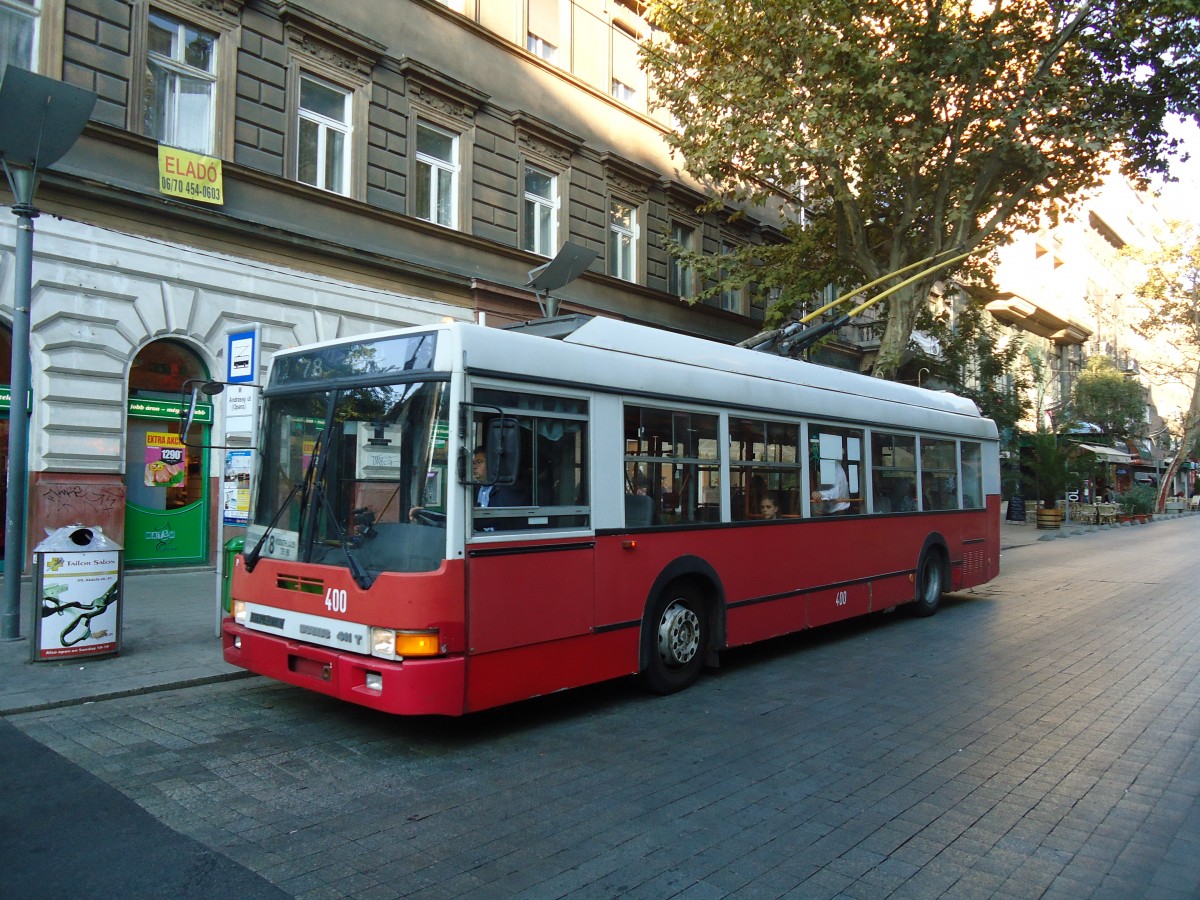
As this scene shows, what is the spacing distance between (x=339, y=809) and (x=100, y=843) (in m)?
1.05

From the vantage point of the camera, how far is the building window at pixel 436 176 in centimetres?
1598

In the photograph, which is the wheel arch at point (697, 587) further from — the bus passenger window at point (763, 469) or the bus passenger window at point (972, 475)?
the bus passenger window at point (972, 475)

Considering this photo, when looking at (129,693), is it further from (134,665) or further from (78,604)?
(78,604)

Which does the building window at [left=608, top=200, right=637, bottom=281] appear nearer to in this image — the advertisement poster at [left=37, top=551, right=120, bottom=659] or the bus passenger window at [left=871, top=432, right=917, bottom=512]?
the bus passenger window at [left=871, top=432, right=917, bottom=512]

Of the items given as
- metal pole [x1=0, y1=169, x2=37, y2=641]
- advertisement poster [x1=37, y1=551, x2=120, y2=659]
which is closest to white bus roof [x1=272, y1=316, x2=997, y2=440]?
advertisement poster [x1=37, y1=551, x2=120, y2=659]

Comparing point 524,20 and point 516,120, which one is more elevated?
point 524,20

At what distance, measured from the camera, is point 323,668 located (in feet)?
18.0

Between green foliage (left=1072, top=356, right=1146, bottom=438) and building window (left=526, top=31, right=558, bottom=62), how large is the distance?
3169 centimetres

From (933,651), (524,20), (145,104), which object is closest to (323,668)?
(933,651)

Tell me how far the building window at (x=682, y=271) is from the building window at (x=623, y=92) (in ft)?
10.5

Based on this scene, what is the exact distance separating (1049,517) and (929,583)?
74.9 feet

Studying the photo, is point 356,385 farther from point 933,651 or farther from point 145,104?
point 145,104

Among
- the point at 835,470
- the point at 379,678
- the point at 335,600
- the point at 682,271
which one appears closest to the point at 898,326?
the point at 682,271

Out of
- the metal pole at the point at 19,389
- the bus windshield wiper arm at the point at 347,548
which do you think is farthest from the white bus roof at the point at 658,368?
the metal pole at the point at 19,389
